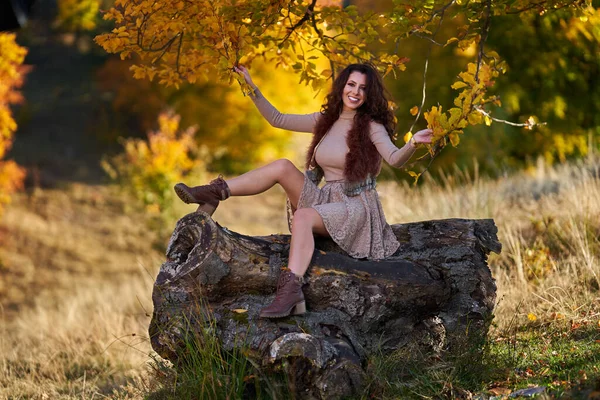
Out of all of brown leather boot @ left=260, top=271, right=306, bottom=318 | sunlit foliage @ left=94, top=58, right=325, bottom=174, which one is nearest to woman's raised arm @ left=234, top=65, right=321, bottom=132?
brown leather boot @ left=260, top=271, right=306, bottom=318

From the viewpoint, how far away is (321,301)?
3.87 metres

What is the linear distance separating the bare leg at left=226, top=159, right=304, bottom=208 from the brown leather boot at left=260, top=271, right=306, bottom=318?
0.57 meters

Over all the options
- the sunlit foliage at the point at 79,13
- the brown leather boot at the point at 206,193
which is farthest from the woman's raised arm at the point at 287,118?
the sunlit foliage at the point at 79,13

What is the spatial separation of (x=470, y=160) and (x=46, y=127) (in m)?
13.5

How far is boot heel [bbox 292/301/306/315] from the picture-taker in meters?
3.75

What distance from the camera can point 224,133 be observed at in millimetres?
16938

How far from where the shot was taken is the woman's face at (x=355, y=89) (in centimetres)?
429

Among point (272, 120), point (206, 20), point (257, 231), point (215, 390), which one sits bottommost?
point (257, 231)

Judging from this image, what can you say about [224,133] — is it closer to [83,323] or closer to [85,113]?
[85,113]

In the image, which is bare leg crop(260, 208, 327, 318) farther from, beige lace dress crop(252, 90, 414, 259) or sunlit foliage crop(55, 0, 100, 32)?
sunlit foliage crop(55, 0, 100, 32)

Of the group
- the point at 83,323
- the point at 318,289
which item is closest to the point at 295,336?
the point at 318,289

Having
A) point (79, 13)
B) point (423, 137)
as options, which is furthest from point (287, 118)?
point (79, 13)

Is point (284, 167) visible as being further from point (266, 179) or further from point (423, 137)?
point (423, 137)

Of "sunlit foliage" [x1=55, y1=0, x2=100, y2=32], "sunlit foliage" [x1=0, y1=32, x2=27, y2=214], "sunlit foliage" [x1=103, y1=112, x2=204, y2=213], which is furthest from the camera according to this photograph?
"sunlit foliage" [x1=55, y1=0, x2=100, y2=32]
